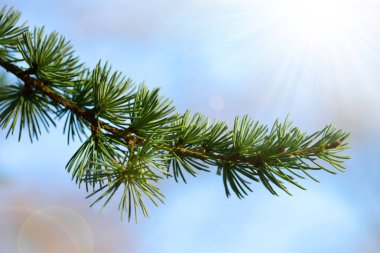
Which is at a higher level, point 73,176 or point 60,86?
point 60,86

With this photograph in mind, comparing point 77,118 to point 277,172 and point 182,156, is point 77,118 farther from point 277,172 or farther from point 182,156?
point 277,172

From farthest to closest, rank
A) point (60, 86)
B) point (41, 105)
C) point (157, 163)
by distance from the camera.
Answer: point (41, 105) → point (60, 86) → point (157, 163)

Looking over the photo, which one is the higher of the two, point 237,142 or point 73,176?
point 237,142

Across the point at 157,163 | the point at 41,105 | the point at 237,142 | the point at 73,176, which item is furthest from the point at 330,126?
the point at 41,105

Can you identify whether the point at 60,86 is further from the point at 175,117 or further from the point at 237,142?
the point at 237,142

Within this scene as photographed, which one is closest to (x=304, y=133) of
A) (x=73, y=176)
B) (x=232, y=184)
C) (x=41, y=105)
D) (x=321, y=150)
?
(x=321, y=150)

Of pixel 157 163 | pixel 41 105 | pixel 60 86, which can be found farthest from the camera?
pixel 41 105

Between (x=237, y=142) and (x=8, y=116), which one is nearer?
(x=237, y=142)

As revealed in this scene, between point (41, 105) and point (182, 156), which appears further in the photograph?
point (41, 105)

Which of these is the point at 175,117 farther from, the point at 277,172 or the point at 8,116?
the point at 8,116
